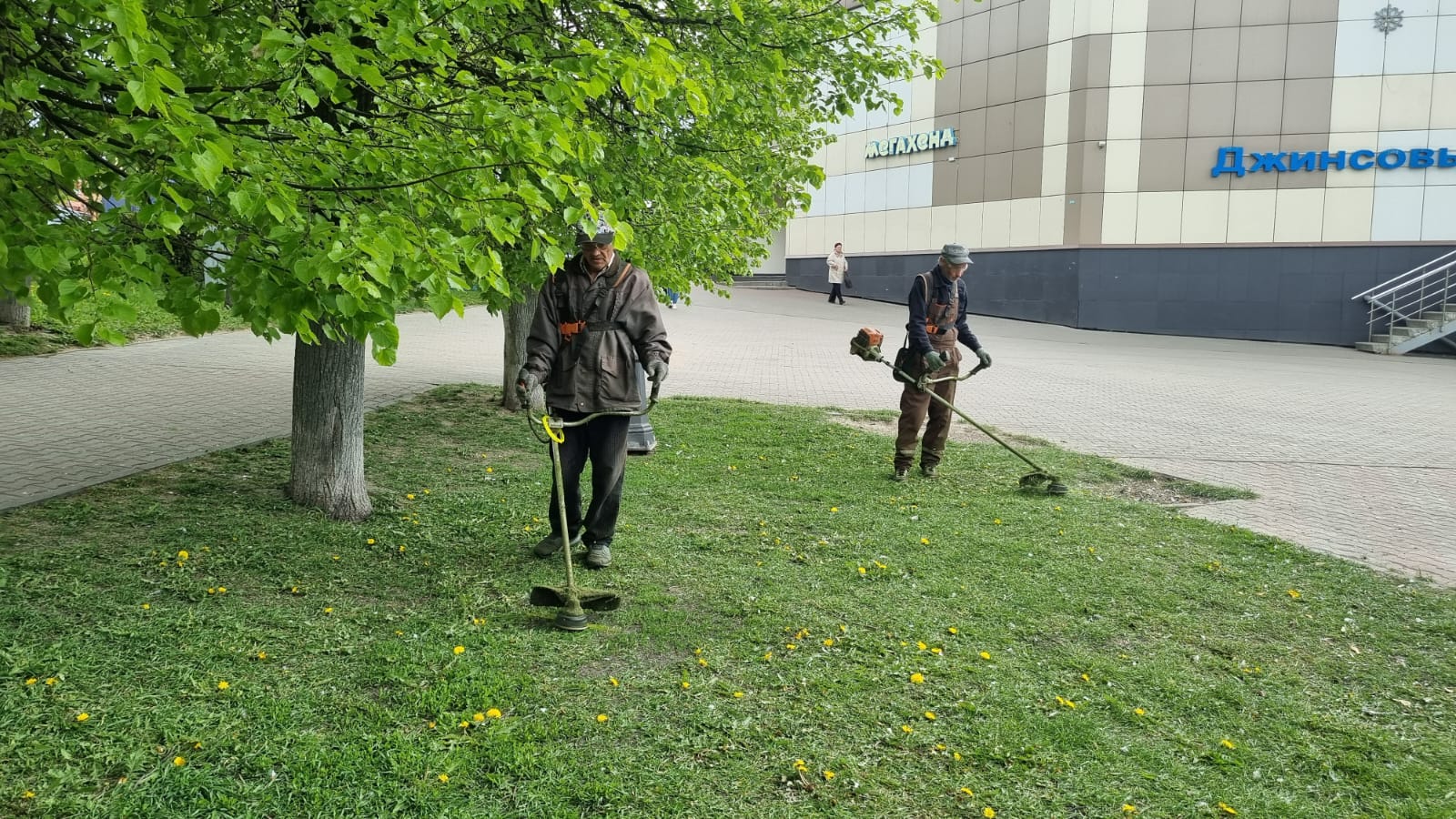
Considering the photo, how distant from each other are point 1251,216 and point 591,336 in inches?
830

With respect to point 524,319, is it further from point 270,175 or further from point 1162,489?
point 270,175

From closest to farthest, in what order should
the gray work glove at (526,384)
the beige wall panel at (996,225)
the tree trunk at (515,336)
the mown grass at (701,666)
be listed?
the mown grass at (701,666)
the gray work glove at (526,384)
the tree trunk at (515,336)
the beige wall panel at (996,225)

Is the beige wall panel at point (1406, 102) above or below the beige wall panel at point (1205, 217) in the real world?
above

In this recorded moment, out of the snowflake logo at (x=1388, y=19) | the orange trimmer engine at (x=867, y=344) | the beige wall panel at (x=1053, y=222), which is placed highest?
the snowflake logo at (x=1388, y=19)

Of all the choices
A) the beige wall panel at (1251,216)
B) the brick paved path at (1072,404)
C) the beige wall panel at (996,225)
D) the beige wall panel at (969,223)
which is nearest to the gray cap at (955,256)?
the brick paved path at (1072,404)

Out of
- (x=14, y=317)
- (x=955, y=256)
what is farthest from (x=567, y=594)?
(x=14, y=317)

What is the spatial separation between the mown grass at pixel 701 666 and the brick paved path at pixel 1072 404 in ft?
4.01

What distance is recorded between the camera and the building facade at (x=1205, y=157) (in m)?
21.5

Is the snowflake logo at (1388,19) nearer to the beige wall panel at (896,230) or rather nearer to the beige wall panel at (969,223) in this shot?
the beige wall panel at (969,223)

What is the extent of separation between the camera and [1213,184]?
22797 mm

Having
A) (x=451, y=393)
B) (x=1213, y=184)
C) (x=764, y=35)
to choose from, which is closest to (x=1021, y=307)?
(x=1213, y=184)

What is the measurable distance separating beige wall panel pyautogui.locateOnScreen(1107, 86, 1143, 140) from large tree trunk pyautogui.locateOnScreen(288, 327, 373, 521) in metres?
20.8

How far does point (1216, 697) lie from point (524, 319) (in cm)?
779

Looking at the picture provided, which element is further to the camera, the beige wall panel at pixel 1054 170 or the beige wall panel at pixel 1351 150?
the beige wall panel at pixel 1054 170
